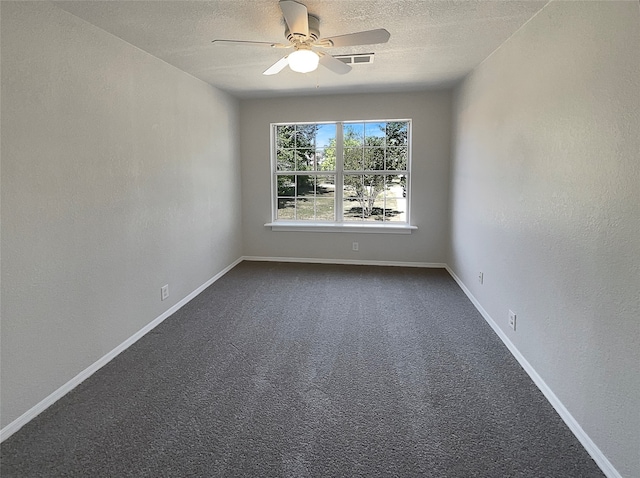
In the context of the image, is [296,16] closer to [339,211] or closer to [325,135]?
[325,135]

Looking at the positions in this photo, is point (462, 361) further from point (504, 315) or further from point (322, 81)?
point (322, 81)

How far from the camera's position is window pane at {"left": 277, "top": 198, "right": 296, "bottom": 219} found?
205 inches

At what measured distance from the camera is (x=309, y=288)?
4008mm

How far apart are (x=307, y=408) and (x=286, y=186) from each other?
143 inches

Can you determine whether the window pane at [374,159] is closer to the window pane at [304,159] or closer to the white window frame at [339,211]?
the white window frame at [339,211]

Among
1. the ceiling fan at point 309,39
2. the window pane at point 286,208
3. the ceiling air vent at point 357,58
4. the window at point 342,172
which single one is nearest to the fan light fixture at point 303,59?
the ceiling fan at point 309,39

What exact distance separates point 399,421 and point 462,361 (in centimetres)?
81

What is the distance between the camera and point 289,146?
509 centimetres

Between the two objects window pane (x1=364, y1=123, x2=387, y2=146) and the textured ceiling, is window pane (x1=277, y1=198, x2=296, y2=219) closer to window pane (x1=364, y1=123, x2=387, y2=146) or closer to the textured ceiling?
window pane (x1=364, y1=123, x2=387, y2=146)

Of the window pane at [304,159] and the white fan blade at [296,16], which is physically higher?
the white fan blade at [296,16]

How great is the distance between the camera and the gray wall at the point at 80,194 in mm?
1828

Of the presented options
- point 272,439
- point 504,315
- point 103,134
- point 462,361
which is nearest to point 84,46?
point 103,134

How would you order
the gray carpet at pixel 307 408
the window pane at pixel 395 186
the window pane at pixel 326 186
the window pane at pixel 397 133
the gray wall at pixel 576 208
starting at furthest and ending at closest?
1. the window pane at pixel 326 186
2. the window pane at pixel 395 186
3. the window pane at pixel 397 133
4. the gray carpet at pixel 307 408
5. the gray wall at pixel 576 208

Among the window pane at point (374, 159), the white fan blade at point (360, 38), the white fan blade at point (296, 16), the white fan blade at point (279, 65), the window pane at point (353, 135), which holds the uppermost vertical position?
the white fan blade at point (296, 16)
